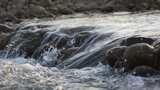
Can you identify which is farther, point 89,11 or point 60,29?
point 89,11

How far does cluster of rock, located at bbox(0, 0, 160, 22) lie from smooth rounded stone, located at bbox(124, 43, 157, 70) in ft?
43.0

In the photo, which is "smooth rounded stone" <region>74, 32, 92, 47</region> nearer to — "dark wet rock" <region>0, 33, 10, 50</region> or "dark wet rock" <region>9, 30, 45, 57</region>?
"dark wet rock" <region>9, 30, 45, 57</region>

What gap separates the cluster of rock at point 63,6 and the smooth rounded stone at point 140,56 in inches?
516

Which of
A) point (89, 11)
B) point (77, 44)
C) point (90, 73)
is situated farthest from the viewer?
point (89, 11)

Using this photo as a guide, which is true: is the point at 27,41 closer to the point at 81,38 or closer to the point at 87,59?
the point at 81,38

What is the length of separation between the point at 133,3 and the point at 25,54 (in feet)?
39.6

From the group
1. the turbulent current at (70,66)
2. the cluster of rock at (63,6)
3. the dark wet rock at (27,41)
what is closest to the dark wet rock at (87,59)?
the turbulent current at (70,66)

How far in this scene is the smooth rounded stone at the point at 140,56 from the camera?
750cm

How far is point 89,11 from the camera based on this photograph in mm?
21797

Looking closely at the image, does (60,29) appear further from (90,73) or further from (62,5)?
(62,5)

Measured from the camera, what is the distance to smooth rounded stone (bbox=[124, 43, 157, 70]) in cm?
750

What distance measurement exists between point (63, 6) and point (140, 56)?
15.2m

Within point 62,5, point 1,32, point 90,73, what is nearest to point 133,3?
point 62,5

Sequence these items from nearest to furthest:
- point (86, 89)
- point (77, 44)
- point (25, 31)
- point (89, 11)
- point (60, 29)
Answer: point (86, 89) → point (77, 44) → point (60, 29) → point (25, 31) → point (89, 11)
